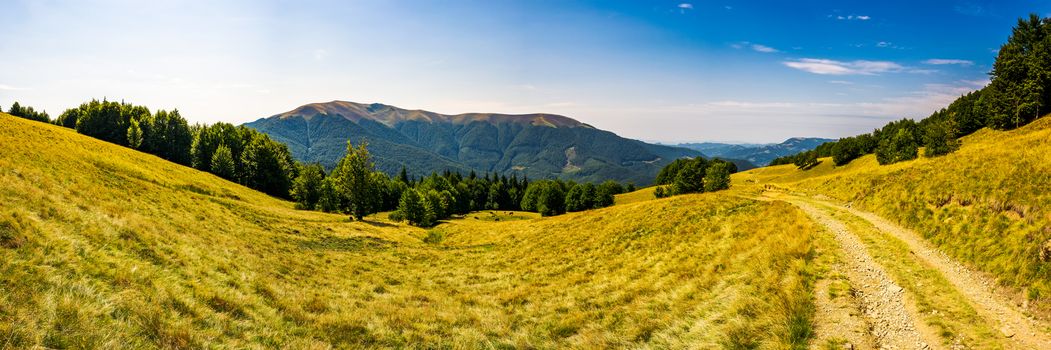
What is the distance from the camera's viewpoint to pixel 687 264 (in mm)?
19969

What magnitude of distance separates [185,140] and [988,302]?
138700mm

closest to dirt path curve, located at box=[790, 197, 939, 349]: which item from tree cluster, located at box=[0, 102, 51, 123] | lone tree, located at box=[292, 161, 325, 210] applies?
lone tree, located at box=[292, 161, 325, 210]

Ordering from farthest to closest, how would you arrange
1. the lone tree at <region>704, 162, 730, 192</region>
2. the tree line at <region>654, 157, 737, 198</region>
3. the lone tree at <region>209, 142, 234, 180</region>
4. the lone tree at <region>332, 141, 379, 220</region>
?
the lone tree at <region>209, 142, 234, 180</region> < the tree line at <region>654, 157, 737, 198</region> < the lone tree at <region>704, 162, 730, 192</region> < the lone tree at <region>332, 141, 379, 220</region>

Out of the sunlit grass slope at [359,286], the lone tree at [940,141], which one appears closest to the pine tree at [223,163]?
the sunlit grass slope at [359,286]

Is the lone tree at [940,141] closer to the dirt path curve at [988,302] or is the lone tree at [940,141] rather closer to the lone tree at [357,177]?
the dirt path curve at [988,302]

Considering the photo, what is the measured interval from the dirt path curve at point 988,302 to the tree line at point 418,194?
60804 millimetres

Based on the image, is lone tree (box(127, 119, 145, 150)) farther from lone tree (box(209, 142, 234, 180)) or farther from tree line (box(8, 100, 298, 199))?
lone tree (box(209, 142, 234, 180))

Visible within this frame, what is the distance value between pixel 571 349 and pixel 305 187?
87.9 meters

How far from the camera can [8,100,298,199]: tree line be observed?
92500 mm

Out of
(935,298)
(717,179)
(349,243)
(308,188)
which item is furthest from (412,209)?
(935,298)

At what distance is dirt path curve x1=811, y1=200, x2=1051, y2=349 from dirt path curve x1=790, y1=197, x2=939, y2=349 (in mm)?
1698

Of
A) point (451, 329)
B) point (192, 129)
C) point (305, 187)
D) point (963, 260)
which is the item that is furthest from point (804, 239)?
point (192, 129)

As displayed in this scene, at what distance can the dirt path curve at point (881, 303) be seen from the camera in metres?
9.90

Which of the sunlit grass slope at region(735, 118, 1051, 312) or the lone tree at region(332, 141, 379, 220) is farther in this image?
the lone tree at region(332, 141, 379, 220)
